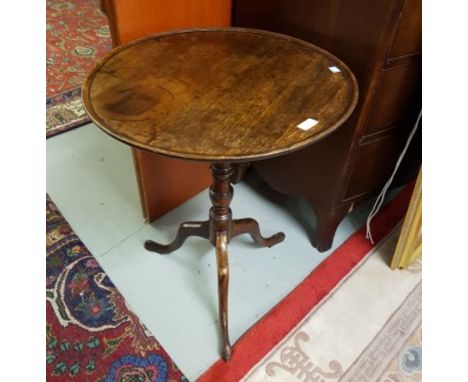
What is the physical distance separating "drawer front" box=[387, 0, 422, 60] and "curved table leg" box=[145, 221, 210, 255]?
2.38 feet

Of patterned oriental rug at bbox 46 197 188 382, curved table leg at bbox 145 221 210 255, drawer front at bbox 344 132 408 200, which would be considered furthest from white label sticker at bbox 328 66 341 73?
patterned oriental rug at bbox 46 197 188 382

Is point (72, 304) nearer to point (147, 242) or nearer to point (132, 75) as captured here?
point (147, 242)

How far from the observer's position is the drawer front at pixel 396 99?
1.03 metres

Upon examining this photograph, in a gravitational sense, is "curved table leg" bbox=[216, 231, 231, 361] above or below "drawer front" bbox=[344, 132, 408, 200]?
below

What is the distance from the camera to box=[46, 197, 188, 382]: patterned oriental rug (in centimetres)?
108

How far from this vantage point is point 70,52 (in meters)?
2.50

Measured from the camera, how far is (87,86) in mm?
855

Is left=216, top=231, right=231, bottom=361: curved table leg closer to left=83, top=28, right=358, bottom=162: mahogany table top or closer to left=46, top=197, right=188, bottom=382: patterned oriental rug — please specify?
left=46, top=197, right=188, bottom=382: patterned oriental rug

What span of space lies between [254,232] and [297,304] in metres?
0.27

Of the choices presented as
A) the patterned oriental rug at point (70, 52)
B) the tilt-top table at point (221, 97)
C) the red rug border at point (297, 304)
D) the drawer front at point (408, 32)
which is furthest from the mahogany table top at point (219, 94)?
the patterned oriental rug at point (70, 52)

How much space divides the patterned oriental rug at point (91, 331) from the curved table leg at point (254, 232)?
416mm

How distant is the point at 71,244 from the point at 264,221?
714mm

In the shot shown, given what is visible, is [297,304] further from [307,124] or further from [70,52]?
[70,52]

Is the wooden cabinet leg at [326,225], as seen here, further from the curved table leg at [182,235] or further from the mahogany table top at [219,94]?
the mahogany table top at [219,94]
